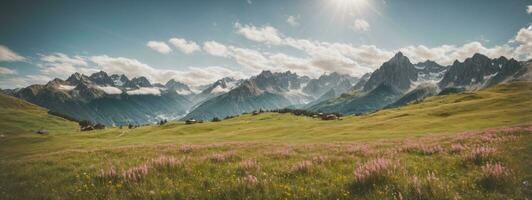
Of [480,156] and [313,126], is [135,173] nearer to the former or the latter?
[480,156]

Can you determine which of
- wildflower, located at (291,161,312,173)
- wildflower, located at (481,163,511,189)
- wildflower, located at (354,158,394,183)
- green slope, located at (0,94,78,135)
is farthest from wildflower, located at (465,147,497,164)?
green slope, located at (0,94,78,135)

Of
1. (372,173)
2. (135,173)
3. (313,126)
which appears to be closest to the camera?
(372,173)

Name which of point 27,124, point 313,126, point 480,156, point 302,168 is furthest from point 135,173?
point 27,124

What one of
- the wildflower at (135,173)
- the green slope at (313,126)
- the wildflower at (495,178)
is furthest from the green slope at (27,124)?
the wildflower at (495,178)

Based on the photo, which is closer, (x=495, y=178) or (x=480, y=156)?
(x=495, y=178)

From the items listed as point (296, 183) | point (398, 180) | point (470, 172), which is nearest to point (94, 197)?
point (296, 183)

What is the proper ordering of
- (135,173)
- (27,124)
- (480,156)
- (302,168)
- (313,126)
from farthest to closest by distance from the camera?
(27,124)
(313,126)
(480,156)
(302,168)
(135,173)

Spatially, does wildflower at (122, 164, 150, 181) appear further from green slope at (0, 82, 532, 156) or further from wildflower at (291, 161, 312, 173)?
green slope at (0, 82, 532, 156)

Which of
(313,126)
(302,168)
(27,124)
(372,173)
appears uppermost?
(27,124)

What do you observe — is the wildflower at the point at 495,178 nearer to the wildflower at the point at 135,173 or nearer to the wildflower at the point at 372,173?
the wildflower at the point at 372,173

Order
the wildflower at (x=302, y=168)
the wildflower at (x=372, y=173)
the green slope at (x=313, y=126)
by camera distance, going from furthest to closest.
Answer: the green slope at (x=313, y=126), the wildflower at (x=302, y=168), the wildflower at (x=372, y=173)

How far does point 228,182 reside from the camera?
9430 mm

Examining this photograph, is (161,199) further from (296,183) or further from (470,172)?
(470,172)

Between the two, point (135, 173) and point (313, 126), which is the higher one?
point (135, 173)
